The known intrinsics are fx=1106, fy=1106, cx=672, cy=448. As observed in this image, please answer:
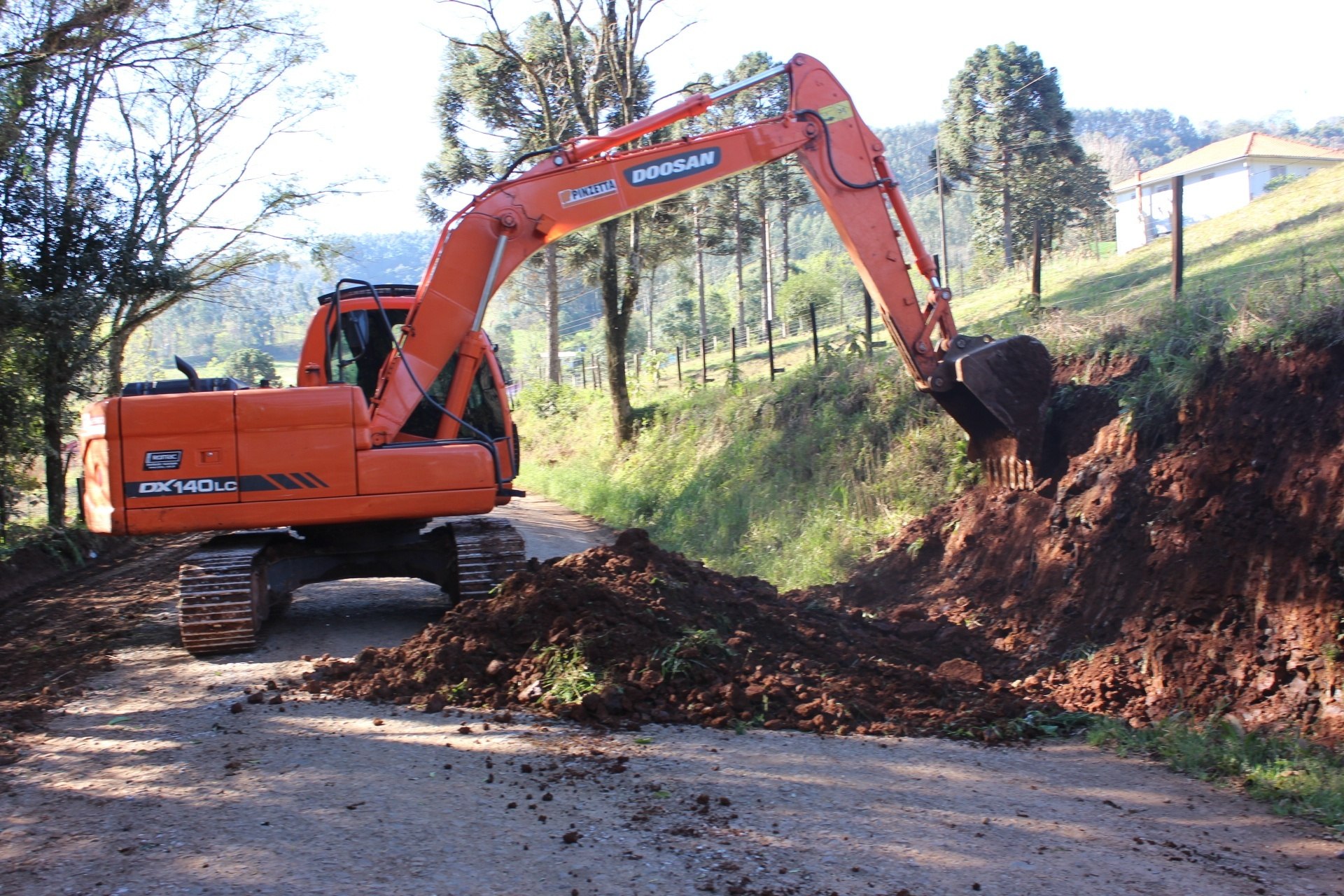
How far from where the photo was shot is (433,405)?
31.8 ft

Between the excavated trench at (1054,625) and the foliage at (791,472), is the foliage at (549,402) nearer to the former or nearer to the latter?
the foliage at (791,472)

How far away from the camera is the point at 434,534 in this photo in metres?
9.95

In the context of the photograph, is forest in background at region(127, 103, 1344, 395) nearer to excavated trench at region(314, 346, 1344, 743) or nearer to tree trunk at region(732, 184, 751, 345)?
tree trunk at region(732, 184, 751, 345)

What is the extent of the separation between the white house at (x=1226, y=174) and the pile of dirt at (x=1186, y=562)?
4503cm

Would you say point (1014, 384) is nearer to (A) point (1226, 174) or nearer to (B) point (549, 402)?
(B) point (549, 402)

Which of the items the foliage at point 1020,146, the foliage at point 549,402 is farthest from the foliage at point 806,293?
the foliage at point 549,402

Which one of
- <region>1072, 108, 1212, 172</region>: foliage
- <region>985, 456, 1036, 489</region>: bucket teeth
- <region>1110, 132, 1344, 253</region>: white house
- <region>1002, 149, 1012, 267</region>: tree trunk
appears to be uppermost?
<region>1072, 108, 1212, 172</region>: foliage

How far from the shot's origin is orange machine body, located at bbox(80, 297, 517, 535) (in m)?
8.53

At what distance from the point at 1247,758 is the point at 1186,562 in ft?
6.04

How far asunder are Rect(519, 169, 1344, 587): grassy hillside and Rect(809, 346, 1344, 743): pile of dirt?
1.53 feet

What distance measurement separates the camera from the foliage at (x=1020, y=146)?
45.4 metres

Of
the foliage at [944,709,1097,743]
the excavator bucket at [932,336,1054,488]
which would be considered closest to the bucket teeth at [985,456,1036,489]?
the excavator bucket at [932,336,1054,488]

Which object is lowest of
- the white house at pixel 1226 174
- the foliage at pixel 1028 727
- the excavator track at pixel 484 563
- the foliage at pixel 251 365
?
the foliage at pixel 1028 727

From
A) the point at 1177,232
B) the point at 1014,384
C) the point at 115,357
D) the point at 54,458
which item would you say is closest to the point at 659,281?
the point at 115,357
